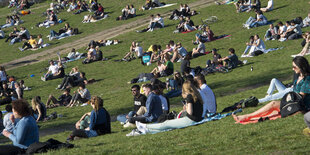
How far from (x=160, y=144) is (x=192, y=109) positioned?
2.44 meters

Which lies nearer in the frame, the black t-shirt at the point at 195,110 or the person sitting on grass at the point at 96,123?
the black t-shirt at the point at 195,110

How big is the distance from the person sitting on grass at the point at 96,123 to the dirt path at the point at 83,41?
23607 millimetres

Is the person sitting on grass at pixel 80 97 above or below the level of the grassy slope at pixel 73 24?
above

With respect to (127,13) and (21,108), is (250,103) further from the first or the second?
(127,13)

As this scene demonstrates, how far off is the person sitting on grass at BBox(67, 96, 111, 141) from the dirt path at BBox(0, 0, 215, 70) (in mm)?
23607

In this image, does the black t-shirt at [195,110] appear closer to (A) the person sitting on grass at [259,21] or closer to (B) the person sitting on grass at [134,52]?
(B) the person sitting on grass at [134,52]

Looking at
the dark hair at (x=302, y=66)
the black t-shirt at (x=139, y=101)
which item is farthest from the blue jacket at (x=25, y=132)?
the dark hair at (x=302, y=66)

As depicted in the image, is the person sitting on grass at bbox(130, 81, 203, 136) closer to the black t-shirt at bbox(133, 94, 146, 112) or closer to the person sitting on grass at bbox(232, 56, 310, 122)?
the person sitting on grass at bbox(232, 56, 310, 122)

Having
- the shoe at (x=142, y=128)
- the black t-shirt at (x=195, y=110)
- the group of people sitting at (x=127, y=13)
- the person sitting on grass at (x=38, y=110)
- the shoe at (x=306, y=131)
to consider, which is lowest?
the group of people sitting at (x=127, y=13)

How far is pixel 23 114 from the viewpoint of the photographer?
985cm

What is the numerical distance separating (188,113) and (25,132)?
4.16 metres

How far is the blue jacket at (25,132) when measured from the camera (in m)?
9.80

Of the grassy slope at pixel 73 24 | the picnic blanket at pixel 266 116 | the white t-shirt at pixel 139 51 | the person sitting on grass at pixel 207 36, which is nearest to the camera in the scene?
the picnic blanket at pixel 266 116

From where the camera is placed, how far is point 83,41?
130 feet
